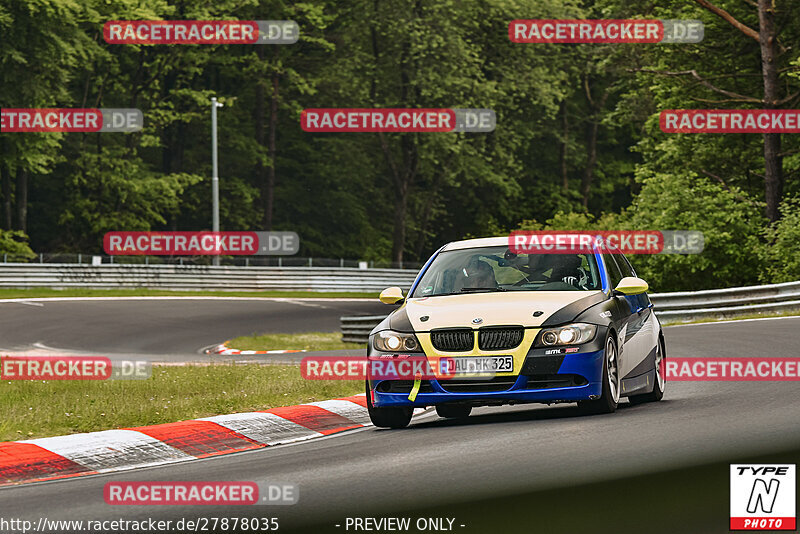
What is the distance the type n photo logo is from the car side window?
177 inches

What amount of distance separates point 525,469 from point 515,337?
239 cm

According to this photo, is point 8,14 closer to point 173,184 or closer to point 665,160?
point 173,184

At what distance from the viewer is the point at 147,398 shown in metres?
13.2

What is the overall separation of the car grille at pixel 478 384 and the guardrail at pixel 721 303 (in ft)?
48.9

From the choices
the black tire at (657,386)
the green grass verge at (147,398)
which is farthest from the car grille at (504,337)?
→ the green grass verge at (147,398)

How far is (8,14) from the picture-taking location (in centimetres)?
5194

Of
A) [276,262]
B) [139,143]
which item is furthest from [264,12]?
[276,262]

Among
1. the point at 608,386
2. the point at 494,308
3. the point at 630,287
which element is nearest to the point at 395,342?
the point at 494,308

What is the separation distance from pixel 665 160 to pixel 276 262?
66.9 feet

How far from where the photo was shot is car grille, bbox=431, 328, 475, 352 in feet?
35.2

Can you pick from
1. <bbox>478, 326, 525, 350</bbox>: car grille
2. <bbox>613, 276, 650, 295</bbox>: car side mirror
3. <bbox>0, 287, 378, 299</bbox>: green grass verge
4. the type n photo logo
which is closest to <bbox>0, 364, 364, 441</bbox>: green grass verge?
<bbox>478, 326, 525, 350</bbox>: car grille

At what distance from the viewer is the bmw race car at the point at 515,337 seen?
418 inches

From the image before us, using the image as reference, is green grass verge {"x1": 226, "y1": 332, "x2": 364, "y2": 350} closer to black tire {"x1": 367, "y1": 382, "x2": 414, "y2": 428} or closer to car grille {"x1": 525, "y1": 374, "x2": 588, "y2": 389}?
black tire {"x1": 367, "y1": 382, "x2": 414, "y2": 428}

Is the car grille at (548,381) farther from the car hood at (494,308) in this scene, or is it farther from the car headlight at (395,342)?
the car headlight at (395,342)
